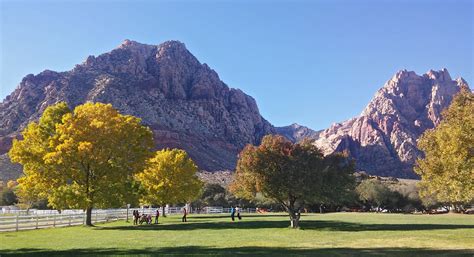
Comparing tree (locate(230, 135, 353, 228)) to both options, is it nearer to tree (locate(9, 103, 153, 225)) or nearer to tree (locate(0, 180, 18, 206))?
tree (locate(9, 103, 153, 225))

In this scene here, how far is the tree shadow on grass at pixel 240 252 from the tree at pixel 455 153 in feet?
15.0

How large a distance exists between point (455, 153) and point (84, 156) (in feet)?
94.0

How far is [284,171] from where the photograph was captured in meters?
37.2

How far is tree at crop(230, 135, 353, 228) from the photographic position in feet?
121

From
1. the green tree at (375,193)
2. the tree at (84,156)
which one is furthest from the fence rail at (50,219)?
the green tree at (375,193)

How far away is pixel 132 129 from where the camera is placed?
40.0 metres

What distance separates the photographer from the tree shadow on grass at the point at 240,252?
714 inches

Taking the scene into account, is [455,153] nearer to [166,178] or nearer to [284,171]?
[284,171]

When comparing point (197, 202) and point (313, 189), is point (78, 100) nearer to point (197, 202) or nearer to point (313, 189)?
point (197, 202)

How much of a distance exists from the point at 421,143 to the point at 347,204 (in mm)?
87447

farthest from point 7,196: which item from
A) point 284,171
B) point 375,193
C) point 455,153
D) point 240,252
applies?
point 455,153

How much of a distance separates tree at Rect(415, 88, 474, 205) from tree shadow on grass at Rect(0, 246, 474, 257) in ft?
15.0

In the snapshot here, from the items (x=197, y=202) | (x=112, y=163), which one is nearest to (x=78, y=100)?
(x=197, y=202)

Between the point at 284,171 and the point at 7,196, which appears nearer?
the point at 284,171
